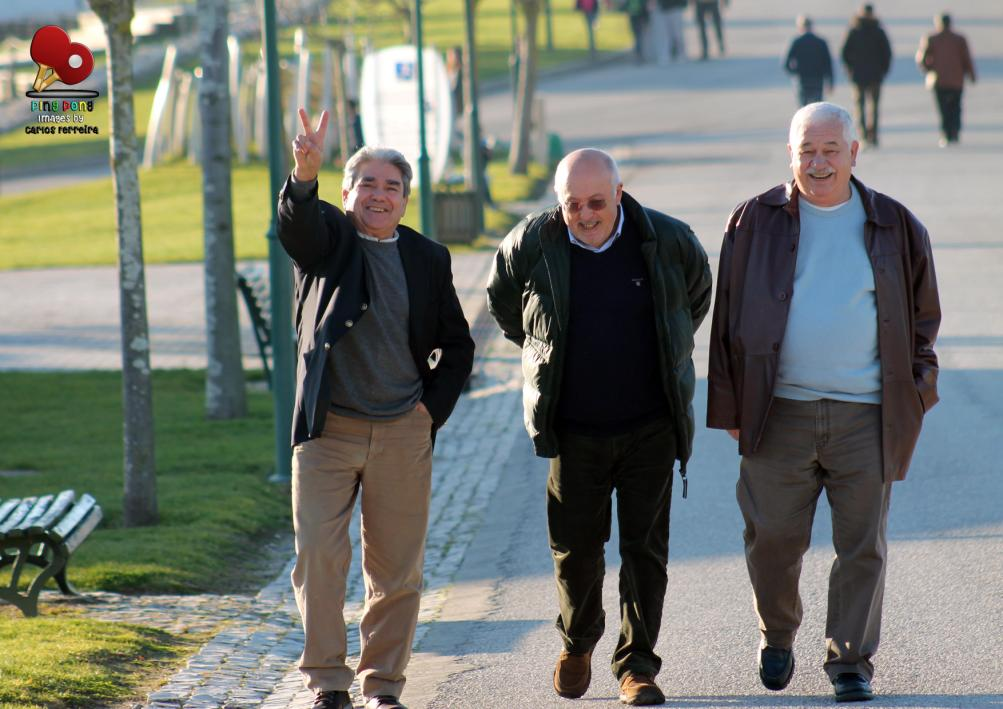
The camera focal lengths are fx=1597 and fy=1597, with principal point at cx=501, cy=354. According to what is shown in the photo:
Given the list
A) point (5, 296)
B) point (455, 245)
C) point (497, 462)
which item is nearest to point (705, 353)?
point (497, 462)

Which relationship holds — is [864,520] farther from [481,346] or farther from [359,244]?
[481,346]

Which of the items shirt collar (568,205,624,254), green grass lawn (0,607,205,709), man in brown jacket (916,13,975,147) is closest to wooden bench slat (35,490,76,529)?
green grass lawn (0,607,205,709)

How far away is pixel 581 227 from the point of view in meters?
5.31

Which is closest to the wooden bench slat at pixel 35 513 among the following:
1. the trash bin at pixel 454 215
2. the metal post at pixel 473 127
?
the trash bin at pixel 454 215

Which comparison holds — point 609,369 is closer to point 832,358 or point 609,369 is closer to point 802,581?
point 832,358

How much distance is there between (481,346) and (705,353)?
2249mm

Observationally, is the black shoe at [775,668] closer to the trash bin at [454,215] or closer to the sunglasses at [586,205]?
the sunglasses at [586,205]

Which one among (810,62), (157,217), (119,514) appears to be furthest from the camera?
(157,217)

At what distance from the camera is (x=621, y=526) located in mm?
5527

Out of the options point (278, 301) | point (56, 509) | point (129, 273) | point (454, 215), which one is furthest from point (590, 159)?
point (454, 215)

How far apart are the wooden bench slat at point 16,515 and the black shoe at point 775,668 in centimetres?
352

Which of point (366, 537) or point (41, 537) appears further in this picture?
point (41, 537)

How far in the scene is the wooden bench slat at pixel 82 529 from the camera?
24.1 feet

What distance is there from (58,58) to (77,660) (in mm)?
6837
